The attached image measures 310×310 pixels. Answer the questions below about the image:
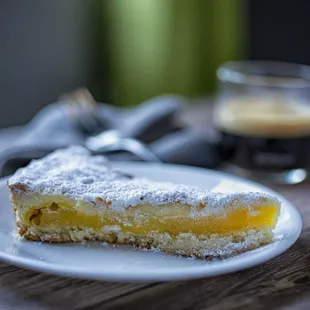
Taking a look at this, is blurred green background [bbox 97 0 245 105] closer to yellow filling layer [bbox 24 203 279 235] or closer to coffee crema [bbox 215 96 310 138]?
coffee crema [bbox 215 96 310 138]

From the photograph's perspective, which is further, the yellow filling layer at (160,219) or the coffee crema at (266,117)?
the coffee crema at (266,117)

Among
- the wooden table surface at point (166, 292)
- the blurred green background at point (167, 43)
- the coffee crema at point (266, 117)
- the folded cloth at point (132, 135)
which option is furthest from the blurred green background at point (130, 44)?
the wooden table surface at point (166, 292)

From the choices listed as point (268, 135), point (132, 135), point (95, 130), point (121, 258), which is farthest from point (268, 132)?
point (121, 258)

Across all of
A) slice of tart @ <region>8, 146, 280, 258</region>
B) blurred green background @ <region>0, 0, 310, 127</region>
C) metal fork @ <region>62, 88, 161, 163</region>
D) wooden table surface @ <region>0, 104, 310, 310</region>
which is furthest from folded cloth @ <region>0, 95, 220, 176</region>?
blurred green background @ <region>0, 0, 310, 127</region>

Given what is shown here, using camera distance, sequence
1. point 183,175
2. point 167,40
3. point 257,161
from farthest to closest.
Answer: point 167,40 < point 257,161 < point 183,175

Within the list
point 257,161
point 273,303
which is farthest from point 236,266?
point 257,161

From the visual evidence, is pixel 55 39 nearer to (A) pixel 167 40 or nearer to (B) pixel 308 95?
(A) pixel 167 40

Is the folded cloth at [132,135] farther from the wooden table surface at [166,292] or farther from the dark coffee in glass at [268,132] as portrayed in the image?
the wooden table surface at [166,292]
